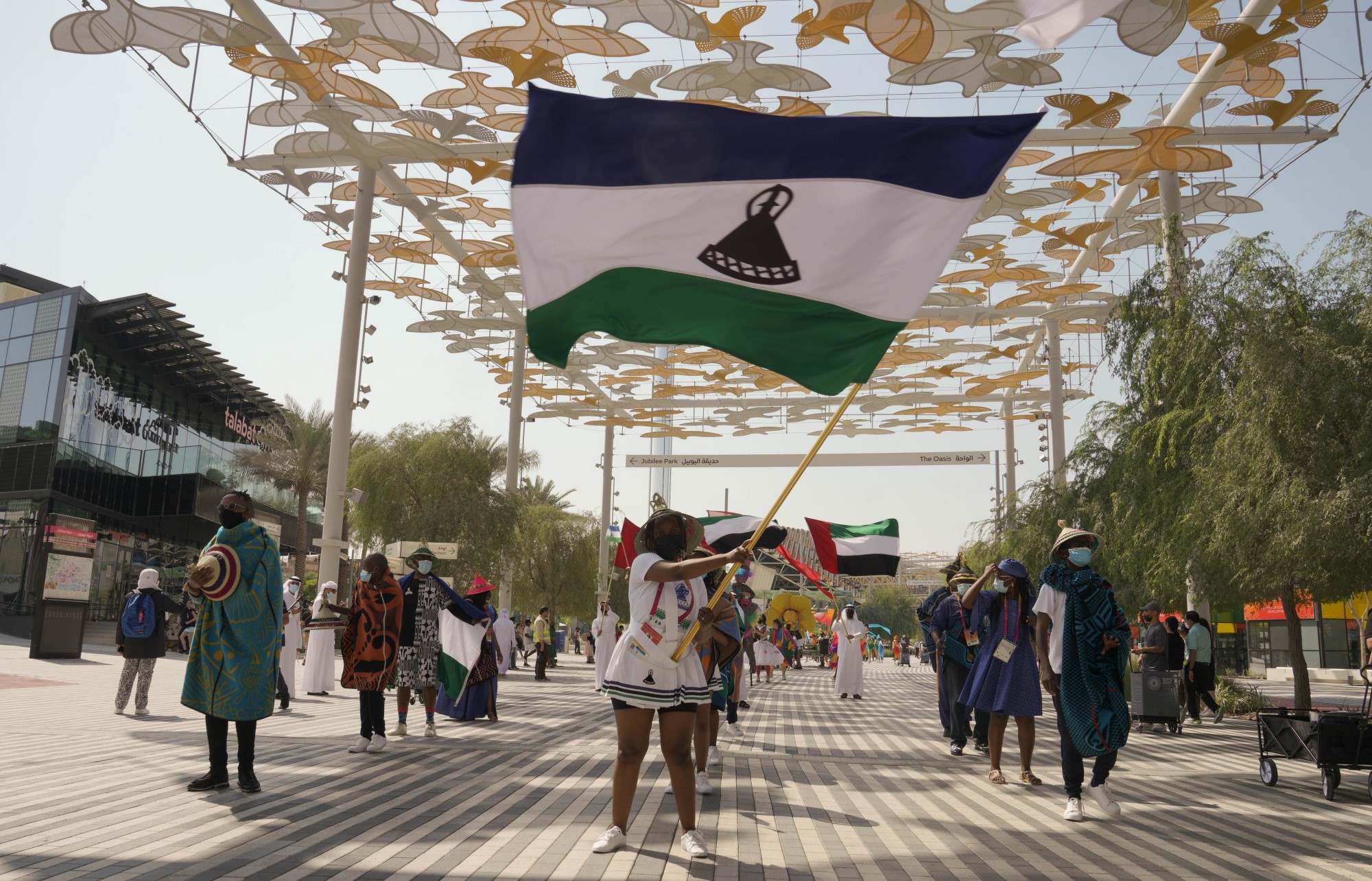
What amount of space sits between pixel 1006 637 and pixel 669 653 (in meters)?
4.22

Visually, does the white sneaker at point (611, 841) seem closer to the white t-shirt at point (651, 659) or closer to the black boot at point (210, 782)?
the white t-shirt at point (651, 659)

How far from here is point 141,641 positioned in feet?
37.9

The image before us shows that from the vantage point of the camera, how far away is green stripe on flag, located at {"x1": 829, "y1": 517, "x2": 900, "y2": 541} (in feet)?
77.0

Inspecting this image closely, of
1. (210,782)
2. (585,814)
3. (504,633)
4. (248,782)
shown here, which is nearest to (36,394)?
(504,633)

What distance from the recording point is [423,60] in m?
15.7

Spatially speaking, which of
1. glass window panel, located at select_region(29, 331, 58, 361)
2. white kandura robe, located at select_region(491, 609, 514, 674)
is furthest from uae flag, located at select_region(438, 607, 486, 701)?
glass window panel, located at select_region(29, 331, 58, 361)

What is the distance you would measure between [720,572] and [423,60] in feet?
31.7


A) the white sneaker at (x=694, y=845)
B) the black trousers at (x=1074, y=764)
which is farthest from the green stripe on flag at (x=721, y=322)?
the black trousers at (x=1074, y=764)

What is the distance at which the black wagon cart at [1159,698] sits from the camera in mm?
12859

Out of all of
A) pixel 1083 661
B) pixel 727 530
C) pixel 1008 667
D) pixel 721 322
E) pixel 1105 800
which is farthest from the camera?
pixel 727 530

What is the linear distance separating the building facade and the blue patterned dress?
24416 millimetres

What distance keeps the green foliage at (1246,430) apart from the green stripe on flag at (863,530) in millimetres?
7342

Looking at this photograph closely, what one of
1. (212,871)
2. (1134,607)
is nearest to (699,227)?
(212,871)

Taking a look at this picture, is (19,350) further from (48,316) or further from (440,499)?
(440,499)
